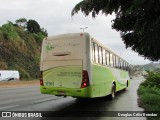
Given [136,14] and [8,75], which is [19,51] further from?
[136,14]

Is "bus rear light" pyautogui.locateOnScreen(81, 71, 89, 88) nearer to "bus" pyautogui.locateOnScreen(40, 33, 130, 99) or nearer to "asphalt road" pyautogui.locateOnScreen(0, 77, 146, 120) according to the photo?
"bus" pyautogui.locateOnScreen(40, 33, 130, 99)

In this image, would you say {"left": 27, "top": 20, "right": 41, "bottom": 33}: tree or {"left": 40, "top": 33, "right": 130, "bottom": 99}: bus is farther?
{"left": 27, "top": 20, "right": 41, "bottom": 33}: tree

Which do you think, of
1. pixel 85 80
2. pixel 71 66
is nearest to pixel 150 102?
pixel 85 80

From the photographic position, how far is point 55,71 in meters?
11.4

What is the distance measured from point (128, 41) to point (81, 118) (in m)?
3.14

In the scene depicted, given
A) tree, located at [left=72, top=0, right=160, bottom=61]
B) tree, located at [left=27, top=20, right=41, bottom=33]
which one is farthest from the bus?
tree, located at [left=27, top=20, right=41, bottom=33]

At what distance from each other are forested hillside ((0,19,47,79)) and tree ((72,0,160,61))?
161 ft

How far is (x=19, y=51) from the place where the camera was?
61.0 m

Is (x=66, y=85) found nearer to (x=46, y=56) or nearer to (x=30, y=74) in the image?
(x=46, y=56)

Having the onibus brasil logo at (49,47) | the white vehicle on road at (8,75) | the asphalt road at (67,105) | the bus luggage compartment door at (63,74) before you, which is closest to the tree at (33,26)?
the white vehicle on road at (8,75)

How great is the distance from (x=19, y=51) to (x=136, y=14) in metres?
57.5

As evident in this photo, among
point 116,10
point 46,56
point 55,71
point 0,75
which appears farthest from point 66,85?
point 0,75

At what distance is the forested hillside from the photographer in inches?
2197

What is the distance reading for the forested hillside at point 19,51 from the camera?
55.8 metres
